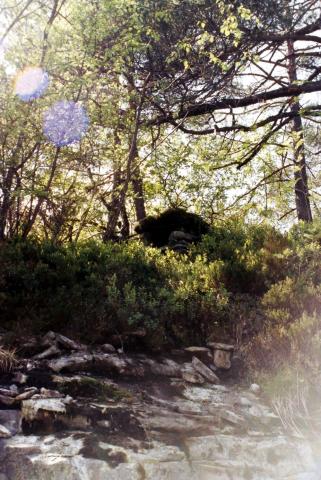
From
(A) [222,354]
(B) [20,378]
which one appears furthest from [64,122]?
(B) [20,378]

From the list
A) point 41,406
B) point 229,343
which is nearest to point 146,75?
point 229,343

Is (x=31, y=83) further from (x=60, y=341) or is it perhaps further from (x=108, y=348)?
(x=108, y=348)

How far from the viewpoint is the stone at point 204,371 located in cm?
480

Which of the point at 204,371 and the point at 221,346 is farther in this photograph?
the point at 221,346

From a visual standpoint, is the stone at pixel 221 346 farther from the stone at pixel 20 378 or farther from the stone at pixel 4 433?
the stone at pixel 4 433

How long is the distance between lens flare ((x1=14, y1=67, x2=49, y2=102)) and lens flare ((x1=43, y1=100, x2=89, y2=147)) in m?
0.39

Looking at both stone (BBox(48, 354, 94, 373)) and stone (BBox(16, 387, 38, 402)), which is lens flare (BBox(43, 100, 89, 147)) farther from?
stone (BBox(16, 387, 38, 402))

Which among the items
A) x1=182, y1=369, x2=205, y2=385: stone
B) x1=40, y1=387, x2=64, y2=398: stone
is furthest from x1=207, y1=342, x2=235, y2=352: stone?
x1=40, y1=387, x2=64, y2=398: stone

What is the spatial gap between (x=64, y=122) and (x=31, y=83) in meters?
0.88

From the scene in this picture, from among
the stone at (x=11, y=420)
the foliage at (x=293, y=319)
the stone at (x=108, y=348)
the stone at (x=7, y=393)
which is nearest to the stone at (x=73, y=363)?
the stone at (x=108, y=348)

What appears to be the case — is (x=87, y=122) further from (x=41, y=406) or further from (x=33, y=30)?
(x=41, y=406)

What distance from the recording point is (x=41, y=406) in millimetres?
3617

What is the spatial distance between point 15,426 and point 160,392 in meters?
1.46

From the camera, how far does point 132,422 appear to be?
12.2ft
